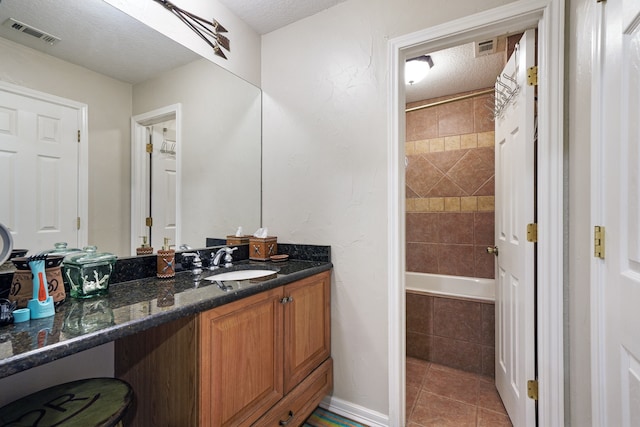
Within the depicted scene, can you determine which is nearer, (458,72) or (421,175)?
(458,72)

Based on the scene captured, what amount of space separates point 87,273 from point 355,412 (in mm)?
1535

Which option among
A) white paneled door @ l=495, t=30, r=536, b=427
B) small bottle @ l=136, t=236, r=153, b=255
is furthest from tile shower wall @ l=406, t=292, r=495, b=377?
small bottle @ l=136, t=236, r=153, b=255

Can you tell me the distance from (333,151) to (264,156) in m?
0.54

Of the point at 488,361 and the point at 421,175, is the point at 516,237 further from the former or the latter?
the point at 421,175

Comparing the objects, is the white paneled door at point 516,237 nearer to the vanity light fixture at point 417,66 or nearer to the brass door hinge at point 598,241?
the brass door hinge at point 598,241

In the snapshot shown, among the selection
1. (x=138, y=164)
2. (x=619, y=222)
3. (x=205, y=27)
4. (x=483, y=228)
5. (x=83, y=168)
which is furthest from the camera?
(x=483, y=228)

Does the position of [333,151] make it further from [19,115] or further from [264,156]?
[19,115]

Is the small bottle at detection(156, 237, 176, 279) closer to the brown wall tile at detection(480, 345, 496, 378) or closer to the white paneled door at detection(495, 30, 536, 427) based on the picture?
the white paneled door at detection(495, 30, 536, 427)

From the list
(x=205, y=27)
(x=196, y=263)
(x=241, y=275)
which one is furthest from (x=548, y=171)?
(x=205, y=27)

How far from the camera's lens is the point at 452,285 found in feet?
9.34

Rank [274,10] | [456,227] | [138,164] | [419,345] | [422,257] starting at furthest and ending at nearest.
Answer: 1. [422,257]
2. [456,227]
3. [419,345]
4. [274,10]
5. [138,164]

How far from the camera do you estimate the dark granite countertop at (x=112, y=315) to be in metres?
0.67

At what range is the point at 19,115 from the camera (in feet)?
3.44

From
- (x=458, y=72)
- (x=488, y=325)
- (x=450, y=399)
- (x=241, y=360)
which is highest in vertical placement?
(x=458, y=72)
